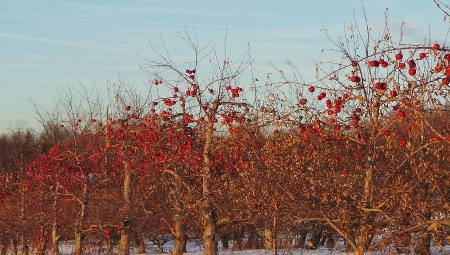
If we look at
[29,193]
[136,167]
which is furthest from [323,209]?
[29,193]

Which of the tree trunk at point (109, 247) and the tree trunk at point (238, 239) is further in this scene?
the tree trunk at point (238, 239)

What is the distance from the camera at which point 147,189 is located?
15.8m

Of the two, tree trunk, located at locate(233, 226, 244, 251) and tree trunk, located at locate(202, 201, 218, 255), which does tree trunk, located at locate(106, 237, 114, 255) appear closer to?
tree trunk, located at locate(233, 226, 244, 251)

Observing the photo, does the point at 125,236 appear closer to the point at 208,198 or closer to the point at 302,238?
the point at 208,198

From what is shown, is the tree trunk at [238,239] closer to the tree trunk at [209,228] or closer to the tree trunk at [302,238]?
the tree trunk at [302,238]

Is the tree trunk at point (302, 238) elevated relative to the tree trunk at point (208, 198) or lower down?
lower down

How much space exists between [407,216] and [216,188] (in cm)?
379

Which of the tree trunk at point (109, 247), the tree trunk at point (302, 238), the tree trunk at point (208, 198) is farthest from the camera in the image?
the tree trunk at point (109, 247)

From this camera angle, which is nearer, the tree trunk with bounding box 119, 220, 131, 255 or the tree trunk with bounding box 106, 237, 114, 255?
the tree trunk with bounding box 119, 220, 131, 255

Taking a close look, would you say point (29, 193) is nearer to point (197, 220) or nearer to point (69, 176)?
point (69, 176)

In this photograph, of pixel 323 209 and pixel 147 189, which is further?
pixel 147 189

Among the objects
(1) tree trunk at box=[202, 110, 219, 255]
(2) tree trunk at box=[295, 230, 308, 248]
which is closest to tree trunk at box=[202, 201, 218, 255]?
(1) tree trunk at box=[202, 110, 219, 255]

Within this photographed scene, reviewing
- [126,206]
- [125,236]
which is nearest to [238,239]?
[125,236]

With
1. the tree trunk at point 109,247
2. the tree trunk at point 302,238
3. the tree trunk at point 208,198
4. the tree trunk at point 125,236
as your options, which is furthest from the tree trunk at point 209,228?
the tree trunk at point 109,247
